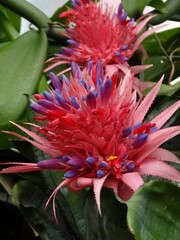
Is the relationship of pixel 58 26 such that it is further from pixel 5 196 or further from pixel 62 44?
pixel 5 196

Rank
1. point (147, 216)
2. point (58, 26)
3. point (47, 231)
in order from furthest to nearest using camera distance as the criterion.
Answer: point (58, 26)
point (47, 231)
point (147, 216)

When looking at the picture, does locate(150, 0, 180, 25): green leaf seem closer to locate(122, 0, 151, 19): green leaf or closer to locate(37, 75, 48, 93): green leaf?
locate(122, 0, 151, 19): green leaf

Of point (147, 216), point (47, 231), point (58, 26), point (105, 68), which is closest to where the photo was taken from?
point (147, 216)

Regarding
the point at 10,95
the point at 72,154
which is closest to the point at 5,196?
the point at 10,95

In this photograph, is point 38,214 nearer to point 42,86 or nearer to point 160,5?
point 42,86

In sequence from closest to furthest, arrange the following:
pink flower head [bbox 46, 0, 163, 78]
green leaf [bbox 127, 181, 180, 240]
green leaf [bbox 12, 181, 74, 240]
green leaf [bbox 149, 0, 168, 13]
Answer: green leaf [bbox 127, 181, 180, 240] → green leaf [bbox 12, 181, 74, 240] → pink flower head [bbox 46, 0, 163, 78] → green leaf [bbox 149, 0, 168, 13]

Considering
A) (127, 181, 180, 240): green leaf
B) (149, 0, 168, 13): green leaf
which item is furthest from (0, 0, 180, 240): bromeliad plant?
(149, 0, 168, 13): green leaf

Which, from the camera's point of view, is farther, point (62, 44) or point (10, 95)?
point (62, 44)

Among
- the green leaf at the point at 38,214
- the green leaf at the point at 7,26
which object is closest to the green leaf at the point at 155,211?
the green leaf at the point at 38,214

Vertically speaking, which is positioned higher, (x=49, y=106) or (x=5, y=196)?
(x=49, y=106)
